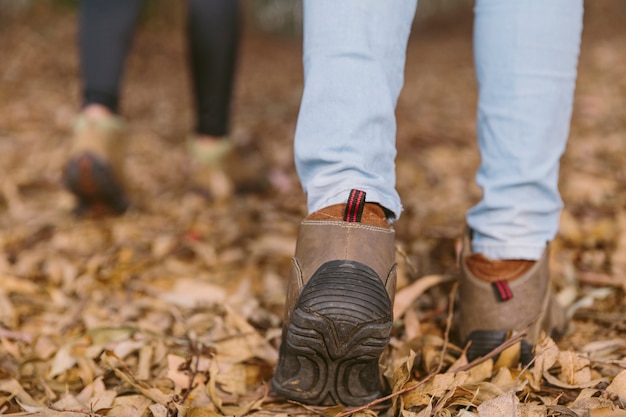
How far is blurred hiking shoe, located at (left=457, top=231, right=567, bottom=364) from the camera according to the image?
1058 mm

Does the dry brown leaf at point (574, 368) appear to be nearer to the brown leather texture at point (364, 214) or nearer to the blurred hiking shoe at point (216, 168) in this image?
the brown leather texture at point (364, 214)

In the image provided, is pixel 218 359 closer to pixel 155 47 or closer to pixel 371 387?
pixel 371 387

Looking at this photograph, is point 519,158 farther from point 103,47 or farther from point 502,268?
point 103,47


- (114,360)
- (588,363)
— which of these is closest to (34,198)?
(114,360)

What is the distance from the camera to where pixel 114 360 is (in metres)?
1.09

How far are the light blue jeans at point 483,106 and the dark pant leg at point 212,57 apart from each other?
0.99m

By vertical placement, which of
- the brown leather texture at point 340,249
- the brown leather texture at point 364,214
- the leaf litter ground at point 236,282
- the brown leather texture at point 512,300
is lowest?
the leaf litter ground at point 236,282

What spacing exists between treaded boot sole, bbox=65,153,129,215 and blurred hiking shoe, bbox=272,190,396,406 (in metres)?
1.01

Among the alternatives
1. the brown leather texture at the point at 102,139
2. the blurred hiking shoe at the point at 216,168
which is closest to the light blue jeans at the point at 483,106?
the brown leather texture at the point at 102,139

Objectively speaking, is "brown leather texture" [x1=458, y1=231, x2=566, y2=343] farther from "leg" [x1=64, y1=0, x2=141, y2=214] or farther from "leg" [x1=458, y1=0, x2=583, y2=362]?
"leg" [x1=64, y1=0, x2=141, y2=214]

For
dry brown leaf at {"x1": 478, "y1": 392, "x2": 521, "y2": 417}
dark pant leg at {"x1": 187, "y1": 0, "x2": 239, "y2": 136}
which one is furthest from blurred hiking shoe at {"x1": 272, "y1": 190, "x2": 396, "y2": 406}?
dark pant leg at {"x1": 187, "y1": 0, "x2": 239, "y2": 136}

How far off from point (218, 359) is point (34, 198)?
1461 mm

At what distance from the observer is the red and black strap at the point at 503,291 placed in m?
1.06

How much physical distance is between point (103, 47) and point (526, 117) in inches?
51.0
